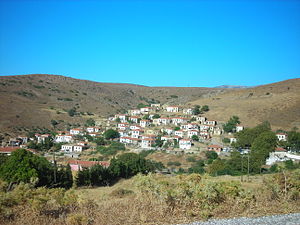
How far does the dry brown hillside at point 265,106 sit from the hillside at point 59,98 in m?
21.3

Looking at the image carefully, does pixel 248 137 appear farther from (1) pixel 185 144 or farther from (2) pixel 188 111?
(2) pixel 188 111

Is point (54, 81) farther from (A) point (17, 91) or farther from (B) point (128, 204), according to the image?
(B) point (128, 204)

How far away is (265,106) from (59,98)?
6369cm

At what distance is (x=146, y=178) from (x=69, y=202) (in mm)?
3034

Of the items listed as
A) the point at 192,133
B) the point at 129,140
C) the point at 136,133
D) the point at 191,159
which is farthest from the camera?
the point at 136,133

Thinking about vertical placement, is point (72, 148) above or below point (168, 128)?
below

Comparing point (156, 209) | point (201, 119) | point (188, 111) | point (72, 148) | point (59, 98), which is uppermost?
point (59, 98)

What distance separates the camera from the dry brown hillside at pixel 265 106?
6188cm

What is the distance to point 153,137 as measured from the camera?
180ft

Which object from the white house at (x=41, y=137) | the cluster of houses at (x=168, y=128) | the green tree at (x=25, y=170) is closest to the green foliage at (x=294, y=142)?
the cluster of houses at (x=168, y=128)

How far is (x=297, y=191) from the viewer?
11164 millimetres

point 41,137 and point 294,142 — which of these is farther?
point 41,137

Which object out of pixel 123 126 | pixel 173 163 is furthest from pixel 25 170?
pixel 123 126

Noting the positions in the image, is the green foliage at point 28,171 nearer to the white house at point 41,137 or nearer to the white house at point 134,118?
the white house at point 41,137
